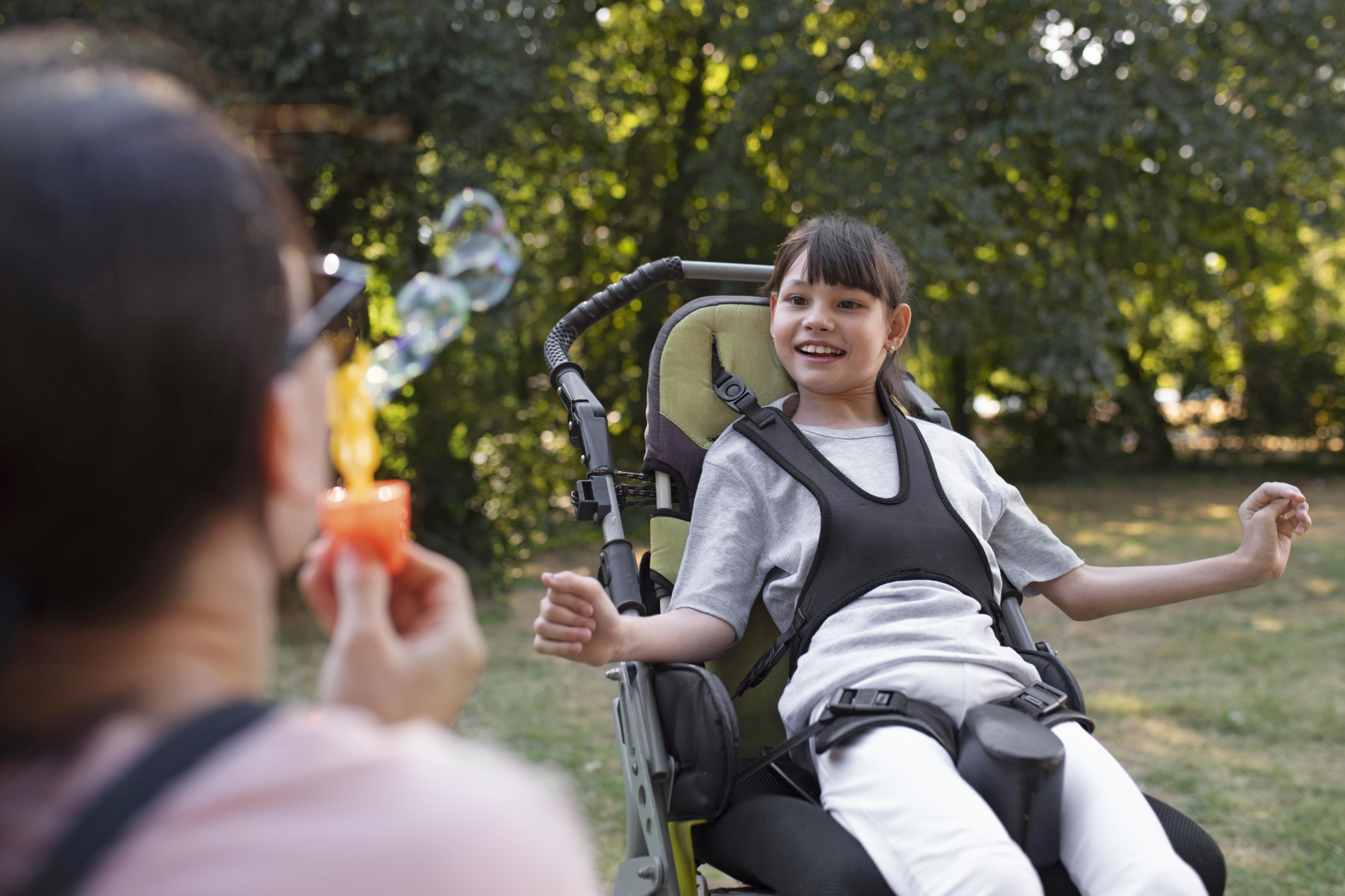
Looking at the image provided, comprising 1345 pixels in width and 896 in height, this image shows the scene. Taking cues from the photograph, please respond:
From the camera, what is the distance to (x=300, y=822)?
0.49m

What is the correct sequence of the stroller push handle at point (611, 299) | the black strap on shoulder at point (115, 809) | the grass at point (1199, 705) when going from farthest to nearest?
the grass at point (1199, 705) → the stroller push handle at point (611, 299) → the black strap on shoulder at point (115, 809)

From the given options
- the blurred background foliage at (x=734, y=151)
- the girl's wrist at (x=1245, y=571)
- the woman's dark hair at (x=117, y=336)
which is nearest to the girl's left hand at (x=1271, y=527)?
the girl's wrist at (x=1245, y=571)

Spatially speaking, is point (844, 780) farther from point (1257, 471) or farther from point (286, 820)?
point (1257, 471)

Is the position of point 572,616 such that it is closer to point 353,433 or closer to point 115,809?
point 353,433

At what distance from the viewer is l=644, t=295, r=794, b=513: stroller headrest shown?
2.20m

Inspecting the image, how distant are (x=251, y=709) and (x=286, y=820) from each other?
0.07 m

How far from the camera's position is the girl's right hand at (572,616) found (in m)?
1.41

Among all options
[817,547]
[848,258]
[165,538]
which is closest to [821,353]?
[848,258]

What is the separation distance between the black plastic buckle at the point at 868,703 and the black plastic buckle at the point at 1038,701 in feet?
0.67

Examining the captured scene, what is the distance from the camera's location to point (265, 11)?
5438 mm

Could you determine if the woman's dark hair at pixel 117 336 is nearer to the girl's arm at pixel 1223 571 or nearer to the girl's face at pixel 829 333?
the girl's face at pixel 829 333

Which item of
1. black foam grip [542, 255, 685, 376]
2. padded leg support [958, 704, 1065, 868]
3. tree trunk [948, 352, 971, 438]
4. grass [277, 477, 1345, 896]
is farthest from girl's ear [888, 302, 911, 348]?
tree trunk [948, 352, 971, 438]

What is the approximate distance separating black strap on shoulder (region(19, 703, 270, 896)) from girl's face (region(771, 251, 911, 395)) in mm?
1672

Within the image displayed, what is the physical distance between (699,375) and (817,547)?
2.05 ft
